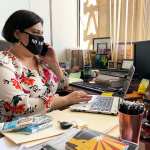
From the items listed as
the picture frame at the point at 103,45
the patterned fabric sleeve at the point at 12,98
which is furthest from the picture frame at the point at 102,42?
the patterned fabric sleeve at the point at 12,98

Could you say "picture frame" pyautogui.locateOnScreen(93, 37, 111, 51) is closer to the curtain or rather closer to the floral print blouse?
the curtain

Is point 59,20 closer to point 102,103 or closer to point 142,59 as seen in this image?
point 142,59

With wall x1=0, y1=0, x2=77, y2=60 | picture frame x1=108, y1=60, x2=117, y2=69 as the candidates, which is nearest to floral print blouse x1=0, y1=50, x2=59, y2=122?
picture frame x1=108, y1=60, x2=117, y2=69

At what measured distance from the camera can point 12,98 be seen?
1169 mm

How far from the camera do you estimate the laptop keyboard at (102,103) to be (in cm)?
120

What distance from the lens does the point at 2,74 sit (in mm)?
1212

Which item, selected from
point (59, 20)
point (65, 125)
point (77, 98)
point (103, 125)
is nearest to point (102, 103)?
point (77, 98)

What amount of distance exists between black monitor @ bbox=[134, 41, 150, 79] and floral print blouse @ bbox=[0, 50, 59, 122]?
0.67m

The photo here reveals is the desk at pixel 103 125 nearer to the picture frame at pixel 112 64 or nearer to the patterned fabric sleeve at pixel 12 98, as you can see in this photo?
the patterned fabric sleeve at pixel 12 98

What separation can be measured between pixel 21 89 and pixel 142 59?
3.09 feet

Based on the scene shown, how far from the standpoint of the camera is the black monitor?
165 cm

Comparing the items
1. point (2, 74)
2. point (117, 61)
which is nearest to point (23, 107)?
point (2, 74)

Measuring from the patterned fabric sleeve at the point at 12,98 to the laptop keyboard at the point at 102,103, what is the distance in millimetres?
308

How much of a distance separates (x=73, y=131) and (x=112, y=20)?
2.03m
